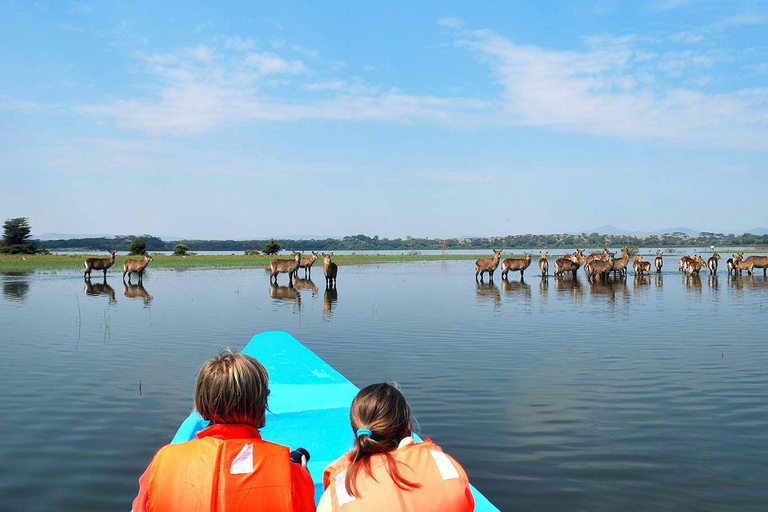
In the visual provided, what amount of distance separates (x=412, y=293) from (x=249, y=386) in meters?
22.9

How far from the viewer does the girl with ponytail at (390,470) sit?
9.25ft

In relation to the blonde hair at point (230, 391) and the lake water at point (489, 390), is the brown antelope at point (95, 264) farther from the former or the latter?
the blonde hair at point (230, 391)

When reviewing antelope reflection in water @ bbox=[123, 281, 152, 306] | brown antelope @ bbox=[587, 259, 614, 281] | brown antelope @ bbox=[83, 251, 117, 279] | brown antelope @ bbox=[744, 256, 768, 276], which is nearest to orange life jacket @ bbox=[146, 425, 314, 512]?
antelope reflection in water @ bbox=[123, 281, 152, 306]

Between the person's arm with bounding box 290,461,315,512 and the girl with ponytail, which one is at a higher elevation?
the girl with ponytail

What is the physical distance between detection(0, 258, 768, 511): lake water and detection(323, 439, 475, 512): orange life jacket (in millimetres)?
2748

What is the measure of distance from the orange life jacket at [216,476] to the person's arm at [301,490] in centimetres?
10

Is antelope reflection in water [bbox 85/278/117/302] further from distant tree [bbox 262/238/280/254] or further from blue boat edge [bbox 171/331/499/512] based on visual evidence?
distant tree [bbox 262/238/280/254]

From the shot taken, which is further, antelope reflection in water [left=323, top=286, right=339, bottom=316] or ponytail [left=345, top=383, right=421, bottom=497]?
antelope reflection in water [left=323, top=286, right=339, bottom=316]

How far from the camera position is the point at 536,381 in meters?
9.55

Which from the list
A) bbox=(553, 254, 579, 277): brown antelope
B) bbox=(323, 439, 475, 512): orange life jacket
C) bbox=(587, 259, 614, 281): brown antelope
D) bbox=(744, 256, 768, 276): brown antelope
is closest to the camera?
bbox=(323, 439, 475, 512): orange life jacket

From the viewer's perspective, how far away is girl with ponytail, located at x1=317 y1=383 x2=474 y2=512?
2.82m

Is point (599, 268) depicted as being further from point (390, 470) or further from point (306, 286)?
point (390, 470)

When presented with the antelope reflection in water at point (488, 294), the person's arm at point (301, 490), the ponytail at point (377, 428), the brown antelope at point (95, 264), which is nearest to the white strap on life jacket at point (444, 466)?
the ponytail at point (377, 428)

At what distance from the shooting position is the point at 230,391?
301cm
